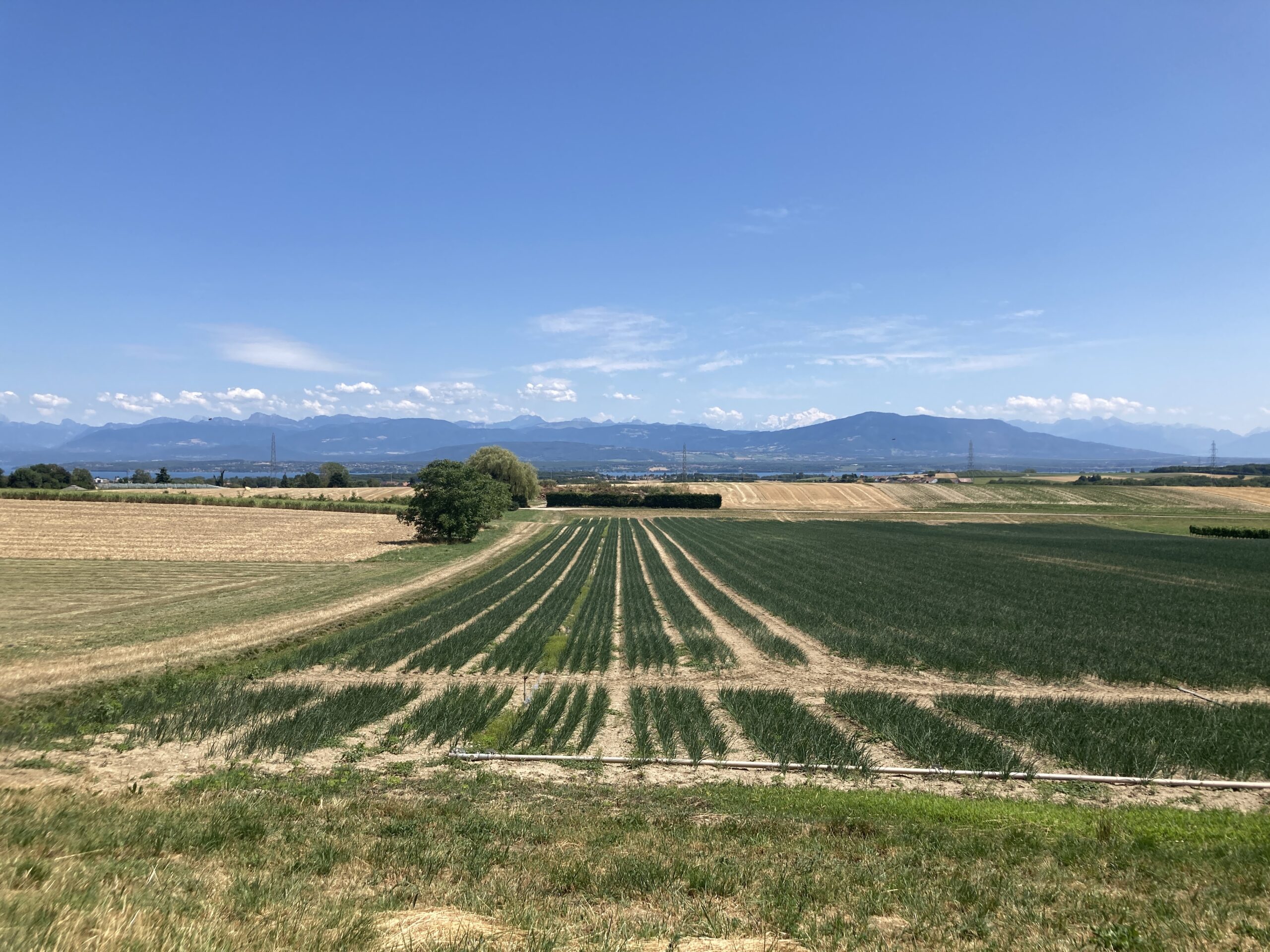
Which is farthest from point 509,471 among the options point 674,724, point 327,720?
point 674,724

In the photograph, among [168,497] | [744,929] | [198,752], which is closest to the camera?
[744,929]

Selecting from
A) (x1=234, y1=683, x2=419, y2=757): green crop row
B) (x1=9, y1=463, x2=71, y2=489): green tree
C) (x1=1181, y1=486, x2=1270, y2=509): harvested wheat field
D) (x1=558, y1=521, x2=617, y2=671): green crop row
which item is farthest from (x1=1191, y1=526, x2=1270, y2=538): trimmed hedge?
(x1=9, y1=463, x2=71, y2=489): green tree

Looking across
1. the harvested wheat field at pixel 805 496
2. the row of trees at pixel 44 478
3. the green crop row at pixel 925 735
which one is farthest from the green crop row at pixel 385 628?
the row of trees at pixel 44 478

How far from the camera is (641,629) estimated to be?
83.5ft

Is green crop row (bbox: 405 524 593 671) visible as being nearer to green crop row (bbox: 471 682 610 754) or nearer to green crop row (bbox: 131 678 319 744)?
green crop row (bbox: 131 678 319 744)

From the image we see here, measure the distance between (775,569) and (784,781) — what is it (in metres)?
30.7

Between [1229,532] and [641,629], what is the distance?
7673cm

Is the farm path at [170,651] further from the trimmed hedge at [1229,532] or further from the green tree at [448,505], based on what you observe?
the trimmed hedge at [1229,532]

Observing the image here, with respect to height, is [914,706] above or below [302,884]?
below

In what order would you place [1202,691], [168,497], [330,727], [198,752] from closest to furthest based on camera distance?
[198,752], [330,727], [1202,691], [168,497]

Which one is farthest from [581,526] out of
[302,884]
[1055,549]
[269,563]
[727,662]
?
[302,884]

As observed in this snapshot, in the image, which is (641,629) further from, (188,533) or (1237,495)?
(1237,495)

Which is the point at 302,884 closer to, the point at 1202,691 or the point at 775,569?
the point at 1202,691

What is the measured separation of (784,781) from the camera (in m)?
11.7
